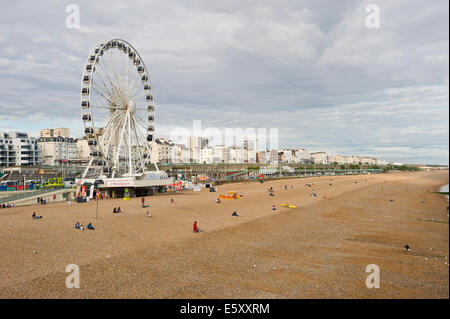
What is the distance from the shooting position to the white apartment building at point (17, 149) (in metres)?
72.5

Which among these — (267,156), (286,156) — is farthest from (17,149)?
(286,156)

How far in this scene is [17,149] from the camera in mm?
75938

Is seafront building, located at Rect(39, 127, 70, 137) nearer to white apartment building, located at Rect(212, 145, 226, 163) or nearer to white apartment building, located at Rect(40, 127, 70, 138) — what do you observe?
white apartment building, located at Rect(40, 127, 70, 138)

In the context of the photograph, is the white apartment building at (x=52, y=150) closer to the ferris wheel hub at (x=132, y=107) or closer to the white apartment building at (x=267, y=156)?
the ferris wheel hub at (x=132, y=107)

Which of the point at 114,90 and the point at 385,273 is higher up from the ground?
the point at 114,90

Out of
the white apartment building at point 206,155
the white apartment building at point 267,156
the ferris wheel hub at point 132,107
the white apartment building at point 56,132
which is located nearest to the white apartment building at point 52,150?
the white apartment building at point 56,132

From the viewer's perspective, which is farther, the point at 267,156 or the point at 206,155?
the point at 267,156

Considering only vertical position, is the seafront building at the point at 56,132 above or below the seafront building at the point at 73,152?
above

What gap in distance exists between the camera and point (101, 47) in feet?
106

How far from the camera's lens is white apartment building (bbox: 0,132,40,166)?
7246 cm

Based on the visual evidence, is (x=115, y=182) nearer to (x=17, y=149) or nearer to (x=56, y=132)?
(x=17, y=149)
